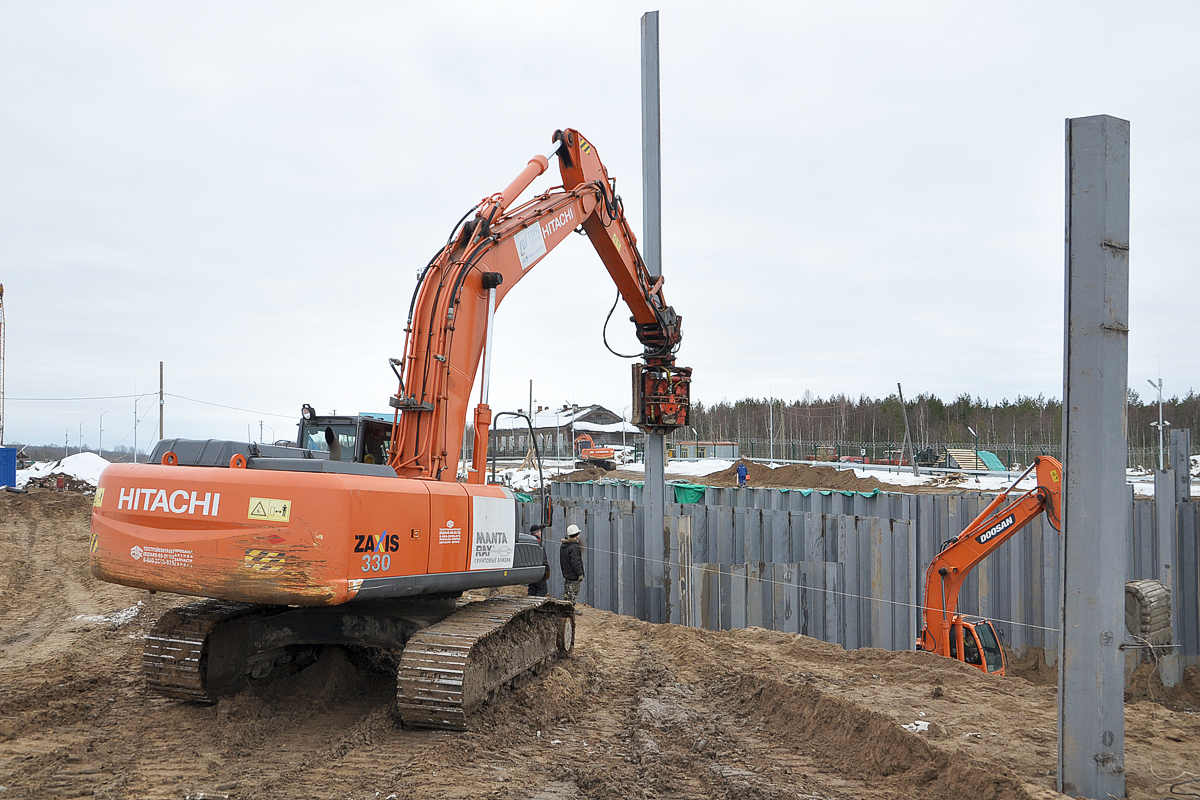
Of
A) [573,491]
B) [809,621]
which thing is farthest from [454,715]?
[573,491]

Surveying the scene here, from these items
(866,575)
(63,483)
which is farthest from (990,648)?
(63,483)

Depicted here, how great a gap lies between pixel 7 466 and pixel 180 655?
3287 centimetres

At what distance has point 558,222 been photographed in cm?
816

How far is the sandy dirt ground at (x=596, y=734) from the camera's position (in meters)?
4.91

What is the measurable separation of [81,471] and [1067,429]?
43.5 meters

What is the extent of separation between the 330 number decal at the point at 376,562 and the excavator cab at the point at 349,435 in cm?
155

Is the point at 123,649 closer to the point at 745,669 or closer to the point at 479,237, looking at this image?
the point at 479,237

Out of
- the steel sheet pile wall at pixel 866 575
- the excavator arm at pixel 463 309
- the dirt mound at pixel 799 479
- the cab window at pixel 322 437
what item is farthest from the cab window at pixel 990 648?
the dirt mound at pixel 799 479

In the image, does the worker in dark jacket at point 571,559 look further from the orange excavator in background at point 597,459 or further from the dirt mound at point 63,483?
the dirt mound at point 63,483

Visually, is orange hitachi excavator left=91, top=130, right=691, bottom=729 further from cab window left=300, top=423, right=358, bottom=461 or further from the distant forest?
the distant forest

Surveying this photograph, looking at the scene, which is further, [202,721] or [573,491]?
[573,491]

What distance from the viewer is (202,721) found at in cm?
607

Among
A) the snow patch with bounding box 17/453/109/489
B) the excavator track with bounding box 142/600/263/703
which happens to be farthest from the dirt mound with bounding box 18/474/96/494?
the excavator track with bounding box 142/600/263/703

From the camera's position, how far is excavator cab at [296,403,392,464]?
718 centimetres
